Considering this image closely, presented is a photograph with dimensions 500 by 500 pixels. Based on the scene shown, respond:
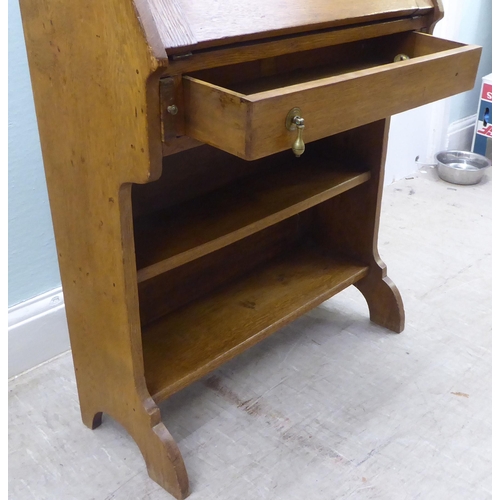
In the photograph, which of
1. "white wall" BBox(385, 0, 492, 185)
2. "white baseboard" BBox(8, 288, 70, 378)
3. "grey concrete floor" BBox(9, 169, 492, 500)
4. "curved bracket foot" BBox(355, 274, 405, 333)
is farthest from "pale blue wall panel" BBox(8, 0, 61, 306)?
"white wall" BBox(385, 0, 492, 185)

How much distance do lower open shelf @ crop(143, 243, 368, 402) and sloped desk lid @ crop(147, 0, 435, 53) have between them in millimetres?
582

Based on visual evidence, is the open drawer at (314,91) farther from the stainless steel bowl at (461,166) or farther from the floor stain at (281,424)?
the stainless steel bowl at (461,166)

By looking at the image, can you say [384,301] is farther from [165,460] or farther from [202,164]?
[165,460]

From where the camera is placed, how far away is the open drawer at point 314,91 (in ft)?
2.57

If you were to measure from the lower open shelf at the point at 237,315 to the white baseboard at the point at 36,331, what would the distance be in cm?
30

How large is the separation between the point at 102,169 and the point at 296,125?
0.30 meters

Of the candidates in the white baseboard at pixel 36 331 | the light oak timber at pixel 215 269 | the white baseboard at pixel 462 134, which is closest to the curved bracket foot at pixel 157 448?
the light oak timber at pixel 215 269

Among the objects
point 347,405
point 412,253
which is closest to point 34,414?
point 347,405

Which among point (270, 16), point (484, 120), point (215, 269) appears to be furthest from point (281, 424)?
point (484, 120)

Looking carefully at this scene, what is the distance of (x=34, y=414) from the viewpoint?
4.19 feet

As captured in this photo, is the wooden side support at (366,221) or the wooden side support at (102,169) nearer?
the wooden side support at (102,169)

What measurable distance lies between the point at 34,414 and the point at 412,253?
118 centimetres

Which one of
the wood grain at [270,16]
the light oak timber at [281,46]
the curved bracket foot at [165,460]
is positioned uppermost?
the wood grain at [270,16]

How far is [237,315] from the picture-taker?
1.28 metres
